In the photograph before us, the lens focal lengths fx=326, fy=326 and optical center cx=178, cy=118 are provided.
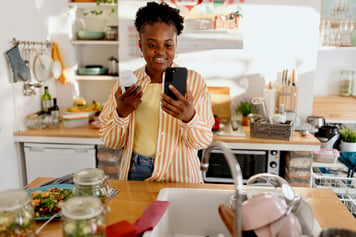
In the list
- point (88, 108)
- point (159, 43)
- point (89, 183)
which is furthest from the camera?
point (88, 108)

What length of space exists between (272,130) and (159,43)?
4.54 ft

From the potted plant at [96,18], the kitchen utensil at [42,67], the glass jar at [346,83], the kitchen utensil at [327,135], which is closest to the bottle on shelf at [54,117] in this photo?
the kitchen utensil at [42,67]

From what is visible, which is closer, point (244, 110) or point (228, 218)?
point (228, 218)

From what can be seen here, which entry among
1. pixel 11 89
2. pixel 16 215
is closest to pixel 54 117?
pixel 11 89

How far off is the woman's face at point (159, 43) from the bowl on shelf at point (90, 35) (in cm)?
172

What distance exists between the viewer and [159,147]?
4.73 ft

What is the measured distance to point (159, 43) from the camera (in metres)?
1.39

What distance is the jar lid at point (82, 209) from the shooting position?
2.48ft

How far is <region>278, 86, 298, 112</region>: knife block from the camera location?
2732 millimetres

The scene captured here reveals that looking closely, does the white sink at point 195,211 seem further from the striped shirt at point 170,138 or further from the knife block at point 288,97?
the knife block at point 288,97

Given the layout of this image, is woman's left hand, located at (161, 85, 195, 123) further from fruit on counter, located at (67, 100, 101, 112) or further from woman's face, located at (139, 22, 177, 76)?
fruit on counter, located at (67, 100, 101, 112)

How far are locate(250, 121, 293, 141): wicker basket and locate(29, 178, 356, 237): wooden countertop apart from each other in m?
1.02

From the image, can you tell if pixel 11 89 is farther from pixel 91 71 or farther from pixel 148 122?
pixel 148 122

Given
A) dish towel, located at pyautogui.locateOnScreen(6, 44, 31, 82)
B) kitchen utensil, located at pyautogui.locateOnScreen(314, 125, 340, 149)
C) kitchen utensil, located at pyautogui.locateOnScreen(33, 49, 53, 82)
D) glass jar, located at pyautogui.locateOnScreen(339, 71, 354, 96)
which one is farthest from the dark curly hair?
glass jar, located at pyautogui.locateOnScreen(339, 71, 354, 96)
